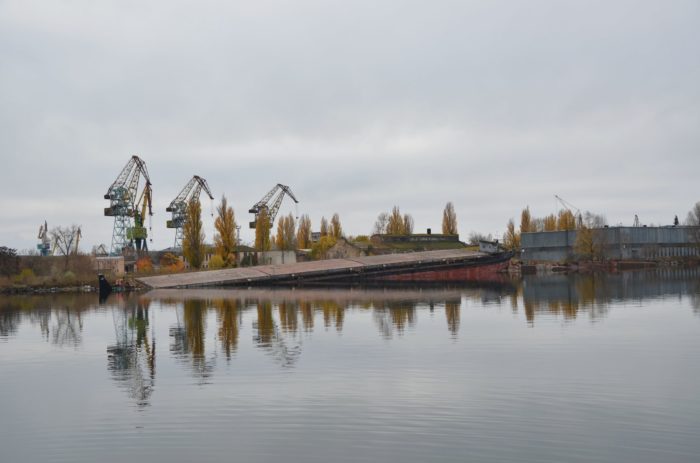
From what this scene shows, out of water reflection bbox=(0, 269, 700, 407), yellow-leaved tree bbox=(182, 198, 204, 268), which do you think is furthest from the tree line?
water reflection bbox=(0, 269, 700, 407)

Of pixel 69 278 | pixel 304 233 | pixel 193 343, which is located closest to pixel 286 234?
pixel 304 233

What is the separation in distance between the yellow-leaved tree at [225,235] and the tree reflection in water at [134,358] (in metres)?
56.7

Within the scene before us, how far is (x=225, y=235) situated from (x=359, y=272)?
22.6 m

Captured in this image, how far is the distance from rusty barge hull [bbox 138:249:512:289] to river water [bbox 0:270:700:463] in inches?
1840

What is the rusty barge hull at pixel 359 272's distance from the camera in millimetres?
80812

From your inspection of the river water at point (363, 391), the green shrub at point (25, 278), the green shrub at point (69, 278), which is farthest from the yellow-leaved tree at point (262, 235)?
the river water at point (363, 391)

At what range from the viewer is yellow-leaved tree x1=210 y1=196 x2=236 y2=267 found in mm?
98250

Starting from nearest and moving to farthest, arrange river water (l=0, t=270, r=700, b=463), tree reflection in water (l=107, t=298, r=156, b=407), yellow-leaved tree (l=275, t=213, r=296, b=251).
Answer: river water (l=0, t=270, r=700, b=463) < tree reflection in water (l=107, t=298, r=156, b=407) < yellow-leaved tree (l=275, t=213, r=296, b=251)

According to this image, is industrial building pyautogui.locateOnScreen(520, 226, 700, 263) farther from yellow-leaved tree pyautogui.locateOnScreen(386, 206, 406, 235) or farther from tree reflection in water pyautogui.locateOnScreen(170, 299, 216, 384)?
tree reflection in water pyautogui.locateOnScreen(170, 299, 216, 384)

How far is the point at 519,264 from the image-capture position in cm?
11844

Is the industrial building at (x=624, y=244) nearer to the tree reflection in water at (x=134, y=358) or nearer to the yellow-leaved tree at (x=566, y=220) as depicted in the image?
the yellow-leaved tree at (x=566, y=220)

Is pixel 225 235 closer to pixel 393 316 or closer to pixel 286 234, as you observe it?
pixel 286 234

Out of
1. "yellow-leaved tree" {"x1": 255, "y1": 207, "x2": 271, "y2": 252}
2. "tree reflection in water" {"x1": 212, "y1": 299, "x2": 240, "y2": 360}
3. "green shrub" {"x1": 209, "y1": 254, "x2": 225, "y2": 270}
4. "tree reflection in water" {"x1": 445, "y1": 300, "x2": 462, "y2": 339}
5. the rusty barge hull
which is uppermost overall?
"yellow-leaved tree" {"x1": 255, "y1": 207, "x2": 271, "y2": 252}

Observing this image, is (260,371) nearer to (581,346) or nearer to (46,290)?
(581,346)
